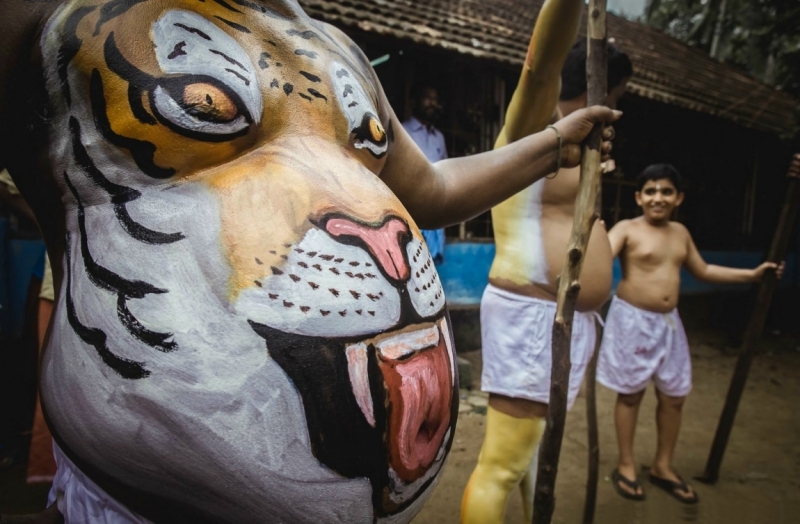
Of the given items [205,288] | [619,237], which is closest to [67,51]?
[205,288]

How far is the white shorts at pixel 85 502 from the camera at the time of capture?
2.47 feet

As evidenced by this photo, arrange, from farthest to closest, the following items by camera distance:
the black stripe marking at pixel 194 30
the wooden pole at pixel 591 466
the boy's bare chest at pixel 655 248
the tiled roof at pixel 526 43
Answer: the tiled roof at pixel 526 43
the boy's bare chest at pixel 655 248
the wooden pole at pixel 591 466
the black stripe marking at pixel 194 30

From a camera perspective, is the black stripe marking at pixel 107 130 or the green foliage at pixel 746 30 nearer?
the black stripe marking at pixel 107 130

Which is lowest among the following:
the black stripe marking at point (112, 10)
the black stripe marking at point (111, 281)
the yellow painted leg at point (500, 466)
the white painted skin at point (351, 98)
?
the yellow painted leg at point (500, 466)

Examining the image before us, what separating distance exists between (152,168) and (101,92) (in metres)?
0.13

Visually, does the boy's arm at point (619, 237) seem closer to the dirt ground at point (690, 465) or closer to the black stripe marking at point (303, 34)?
the dirt ground at point (690, 465)

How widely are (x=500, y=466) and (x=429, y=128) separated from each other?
159 inches

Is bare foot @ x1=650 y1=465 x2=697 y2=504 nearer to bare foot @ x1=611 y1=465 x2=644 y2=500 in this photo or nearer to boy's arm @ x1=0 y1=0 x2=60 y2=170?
bare foot @ x1=611 y1=465 x2=644 y2=500

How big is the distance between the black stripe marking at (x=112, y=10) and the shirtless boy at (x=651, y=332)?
Result: 327cm

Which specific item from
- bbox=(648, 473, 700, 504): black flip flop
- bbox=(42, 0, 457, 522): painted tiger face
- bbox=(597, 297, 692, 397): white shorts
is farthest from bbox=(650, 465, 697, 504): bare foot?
bbox=(42, 0, 457, 522): painted tiger face

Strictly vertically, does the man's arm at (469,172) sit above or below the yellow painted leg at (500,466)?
above

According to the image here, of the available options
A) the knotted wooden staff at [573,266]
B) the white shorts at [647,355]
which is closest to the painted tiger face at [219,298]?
the knotted wooden staff at [573,266]

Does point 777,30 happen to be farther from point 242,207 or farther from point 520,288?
point 242,207

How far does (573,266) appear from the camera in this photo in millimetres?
1609
